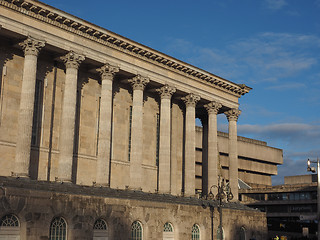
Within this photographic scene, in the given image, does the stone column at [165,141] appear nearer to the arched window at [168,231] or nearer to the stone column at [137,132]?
the stone column at [137,132]

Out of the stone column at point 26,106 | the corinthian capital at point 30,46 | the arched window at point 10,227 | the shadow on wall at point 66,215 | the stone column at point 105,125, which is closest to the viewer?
the arched window at point 10,227

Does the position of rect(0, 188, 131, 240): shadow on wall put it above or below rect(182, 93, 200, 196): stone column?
below

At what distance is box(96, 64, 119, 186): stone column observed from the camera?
4028cm

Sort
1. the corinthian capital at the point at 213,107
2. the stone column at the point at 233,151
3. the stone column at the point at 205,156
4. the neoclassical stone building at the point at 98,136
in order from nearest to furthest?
the neoclassical stone building at the point at 98,136 → the stone column at the point at 205,156 → the corinthian capital at the point at 213,107 → the stone column at the point at 233,151

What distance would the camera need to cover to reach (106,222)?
34.4 metres

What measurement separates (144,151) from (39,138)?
42.7 feet

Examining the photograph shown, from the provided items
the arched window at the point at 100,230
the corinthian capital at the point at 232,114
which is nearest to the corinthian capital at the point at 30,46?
the arched window at the point at 100,230

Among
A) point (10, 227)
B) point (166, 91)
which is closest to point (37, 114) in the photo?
point (10, 227)

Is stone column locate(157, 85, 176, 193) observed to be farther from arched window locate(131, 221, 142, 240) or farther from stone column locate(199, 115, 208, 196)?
arched window locate(131, 221, 142, 240)

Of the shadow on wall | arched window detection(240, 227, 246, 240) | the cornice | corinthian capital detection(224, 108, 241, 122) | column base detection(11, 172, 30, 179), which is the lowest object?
arched window detection(240, 227, 246, 240)

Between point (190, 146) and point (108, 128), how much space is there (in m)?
12.2

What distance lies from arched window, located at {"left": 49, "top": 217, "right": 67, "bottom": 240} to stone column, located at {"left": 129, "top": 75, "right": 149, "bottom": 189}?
1197cm

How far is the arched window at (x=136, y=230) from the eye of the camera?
36.4 m

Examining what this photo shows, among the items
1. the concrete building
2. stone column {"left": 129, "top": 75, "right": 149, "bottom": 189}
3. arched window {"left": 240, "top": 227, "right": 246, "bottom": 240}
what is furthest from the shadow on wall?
the concrete building
